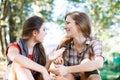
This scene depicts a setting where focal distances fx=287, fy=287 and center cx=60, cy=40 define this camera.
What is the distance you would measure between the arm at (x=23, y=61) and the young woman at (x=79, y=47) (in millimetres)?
146

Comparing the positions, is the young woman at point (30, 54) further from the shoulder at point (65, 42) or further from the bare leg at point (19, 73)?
the shoulder at point (65, 42)

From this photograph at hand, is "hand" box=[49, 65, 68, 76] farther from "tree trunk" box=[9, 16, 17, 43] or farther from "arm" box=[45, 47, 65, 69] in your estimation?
"tree trunk" box=[9, 16, 17, 43]

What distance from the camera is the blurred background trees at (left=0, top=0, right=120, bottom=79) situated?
13664 mm

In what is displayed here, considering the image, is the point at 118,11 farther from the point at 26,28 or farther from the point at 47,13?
the point at 26,28

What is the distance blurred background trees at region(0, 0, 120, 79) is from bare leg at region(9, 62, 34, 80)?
1025 centimetres

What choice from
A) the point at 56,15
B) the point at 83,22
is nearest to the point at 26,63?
the point at 83,22

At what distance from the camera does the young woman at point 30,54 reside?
2.28 m

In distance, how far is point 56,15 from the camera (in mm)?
16828

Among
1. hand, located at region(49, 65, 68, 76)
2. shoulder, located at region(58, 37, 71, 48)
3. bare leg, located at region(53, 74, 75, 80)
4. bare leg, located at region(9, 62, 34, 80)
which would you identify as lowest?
bare leg, located at region(53, 74, 75, 80)

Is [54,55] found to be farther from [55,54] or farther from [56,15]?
[56,15]

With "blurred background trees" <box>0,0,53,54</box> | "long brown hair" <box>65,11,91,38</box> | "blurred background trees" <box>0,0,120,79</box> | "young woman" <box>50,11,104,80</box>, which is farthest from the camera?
"blurred background trees" <box>0,0,120,79</box>

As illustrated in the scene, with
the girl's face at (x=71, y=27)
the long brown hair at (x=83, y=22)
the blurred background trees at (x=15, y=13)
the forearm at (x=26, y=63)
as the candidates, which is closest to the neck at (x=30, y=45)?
the forearm at (x=26, y=63)

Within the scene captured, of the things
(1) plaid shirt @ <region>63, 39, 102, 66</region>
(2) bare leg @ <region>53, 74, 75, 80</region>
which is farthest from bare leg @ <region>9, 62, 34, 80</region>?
(1) plaid shirt @ <region>63, 39, 102, 66</region>

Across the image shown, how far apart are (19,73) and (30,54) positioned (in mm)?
364
